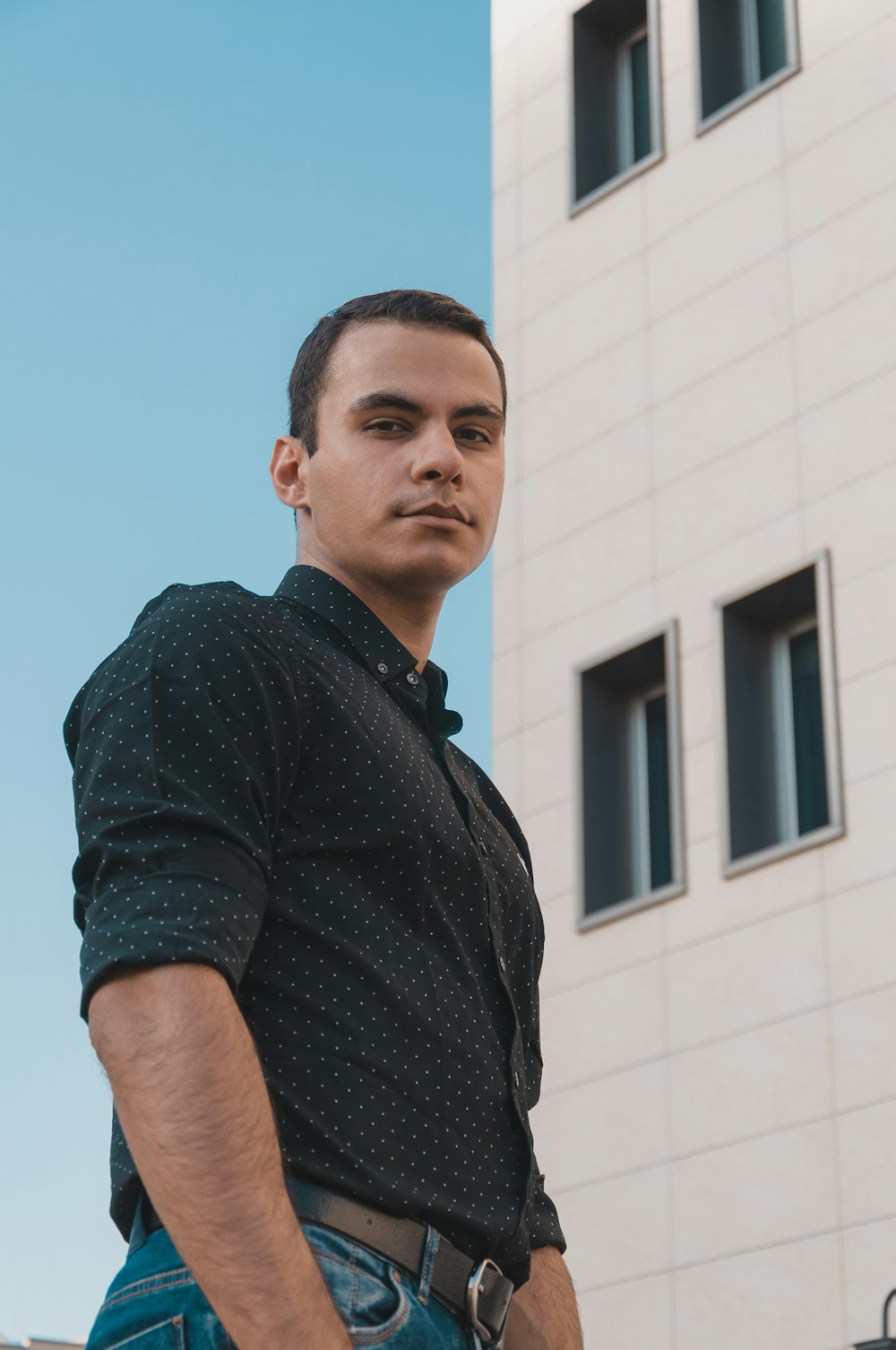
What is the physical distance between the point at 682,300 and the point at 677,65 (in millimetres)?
2003

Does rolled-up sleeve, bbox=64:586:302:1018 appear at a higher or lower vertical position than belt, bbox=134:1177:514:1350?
higher

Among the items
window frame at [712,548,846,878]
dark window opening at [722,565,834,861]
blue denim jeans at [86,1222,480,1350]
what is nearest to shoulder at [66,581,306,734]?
blue denim jeans at [86,1222,480,1350]

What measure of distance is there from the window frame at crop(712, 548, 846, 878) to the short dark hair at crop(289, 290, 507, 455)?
889cm

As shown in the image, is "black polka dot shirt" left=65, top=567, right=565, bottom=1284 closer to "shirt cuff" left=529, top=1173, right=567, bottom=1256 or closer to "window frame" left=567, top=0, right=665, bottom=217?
"shirt cuff" left=529, top=1173, right=567, bottom=1256

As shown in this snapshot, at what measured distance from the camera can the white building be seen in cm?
1141

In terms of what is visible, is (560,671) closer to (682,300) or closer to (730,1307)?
(682,300)

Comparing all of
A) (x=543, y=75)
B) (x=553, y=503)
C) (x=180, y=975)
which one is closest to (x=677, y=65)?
Result: (x=543, y=75)

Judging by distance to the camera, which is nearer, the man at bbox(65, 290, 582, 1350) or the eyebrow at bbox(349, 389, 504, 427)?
the man at bbox(65, 290, 582, 1350)

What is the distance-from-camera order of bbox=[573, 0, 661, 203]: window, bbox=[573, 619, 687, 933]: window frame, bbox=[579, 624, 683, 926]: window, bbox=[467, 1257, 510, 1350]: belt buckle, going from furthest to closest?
bbox=[573, 0, 661, 203]: window
bbox=[579, 624, 683, 926]: window
bbox=[573, 619, 687, 933]: window frame
bbox=[467, 1257, 510, 1350]: belt buckle

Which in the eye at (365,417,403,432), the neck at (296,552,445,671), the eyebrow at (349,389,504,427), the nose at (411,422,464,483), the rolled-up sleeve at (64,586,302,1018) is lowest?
the rolled-up sleeve at (64,586,302,1018)

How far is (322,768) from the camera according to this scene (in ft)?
8.31

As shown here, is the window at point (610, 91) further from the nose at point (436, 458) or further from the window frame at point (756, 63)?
the nose at point (436, 458)

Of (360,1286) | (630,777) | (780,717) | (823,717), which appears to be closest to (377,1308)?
(360,1286)

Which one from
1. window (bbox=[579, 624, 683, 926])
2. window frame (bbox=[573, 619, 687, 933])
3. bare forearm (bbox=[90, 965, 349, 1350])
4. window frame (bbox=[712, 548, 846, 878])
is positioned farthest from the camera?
window (bbox=[579, 624, 683, 926])
